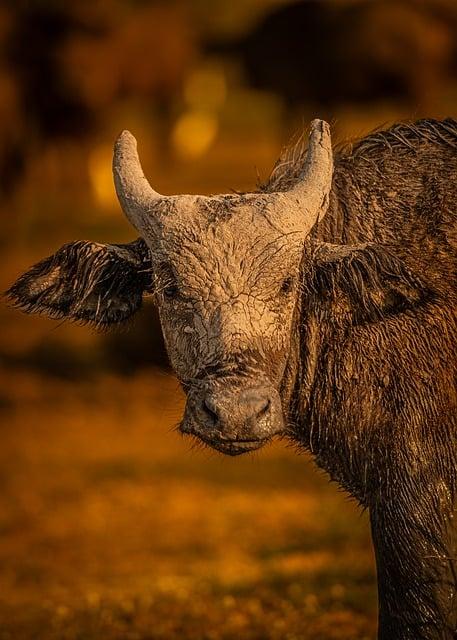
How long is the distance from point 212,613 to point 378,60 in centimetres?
2002

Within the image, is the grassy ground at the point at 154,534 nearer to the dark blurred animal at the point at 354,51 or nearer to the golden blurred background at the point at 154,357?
the golden blurred background at the point at 154,357

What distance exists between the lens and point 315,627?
7.41 meters

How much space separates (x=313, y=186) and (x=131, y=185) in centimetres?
81

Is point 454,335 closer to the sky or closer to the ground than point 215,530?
closer to the sky

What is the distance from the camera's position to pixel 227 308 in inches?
188

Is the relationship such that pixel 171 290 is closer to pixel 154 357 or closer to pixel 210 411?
pixel 210 411

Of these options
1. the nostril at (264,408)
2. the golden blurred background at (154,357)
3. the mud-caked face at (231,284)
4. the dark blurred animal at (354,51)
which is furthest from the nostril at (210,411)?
the dark blurred animal at (354,51)

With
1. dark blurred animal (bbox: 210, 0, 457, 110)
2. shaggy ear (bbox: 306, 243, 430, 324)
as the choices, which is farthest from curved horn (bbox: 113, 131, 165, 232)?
dark blurred animal (bbox: 210, 0, 457, 110)

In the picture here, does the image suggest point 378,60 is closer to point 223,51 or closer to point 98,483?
point 223,51

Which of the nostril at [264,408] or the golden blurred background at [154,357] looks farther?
the golden blurred background at [154,357]

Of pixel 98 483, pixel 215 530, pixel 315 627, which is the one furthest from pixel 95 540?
pixel 315 627

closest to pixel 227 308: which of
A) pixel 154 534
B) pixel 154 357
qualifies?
pixel 154 534

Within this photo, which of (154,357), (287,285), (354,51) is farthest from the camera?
(354,51)

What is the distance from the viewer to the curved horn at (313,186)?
502cm
